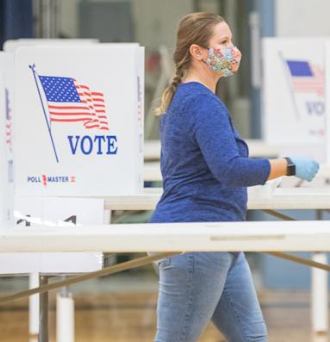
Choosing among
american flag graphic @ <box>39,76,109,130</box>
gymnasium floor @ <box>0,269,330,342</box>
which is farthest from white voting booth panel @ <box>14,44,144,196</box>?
gymnasium floor @ <box>0,269,330,342</box>

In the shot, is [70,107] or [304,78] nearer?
[70,107]

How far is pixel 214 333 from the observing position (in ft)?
17.6

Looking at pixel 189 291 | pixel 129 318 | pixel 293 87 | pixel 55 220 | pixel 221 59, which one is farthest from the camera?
pixel 129 318

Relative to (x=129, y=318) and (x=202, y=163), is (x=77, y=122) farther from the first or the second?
(x=129, y=318)

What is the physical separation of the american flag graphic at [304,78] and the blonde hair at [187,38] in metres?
2.52

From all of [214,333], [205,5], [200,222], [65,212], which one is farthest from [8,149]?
[205,5]

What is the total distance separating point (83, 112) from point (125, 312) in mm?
2837

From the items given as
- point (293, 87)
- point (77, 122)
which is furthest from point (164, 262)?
point (293, 87)

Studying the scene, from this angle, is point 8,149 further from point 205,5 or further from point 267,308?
point 205,5

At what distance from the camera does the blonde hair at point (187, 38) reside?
279 cm

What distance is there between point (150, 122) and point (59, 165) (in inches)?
161

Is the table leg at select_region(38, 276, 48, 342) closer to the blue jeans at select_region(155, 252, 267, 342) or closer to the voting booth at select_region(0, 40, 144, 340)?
the voting booth at select_region(0, 40, 144, 340)

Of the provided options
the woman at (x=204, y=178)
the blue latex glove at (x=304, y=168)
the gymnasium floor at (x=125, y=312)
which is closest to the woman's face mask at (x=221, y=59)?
the woman at (x=204, y=178)

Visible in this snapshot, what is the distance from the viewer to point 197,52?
279 centimetres
